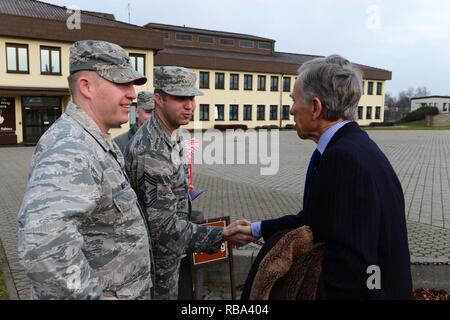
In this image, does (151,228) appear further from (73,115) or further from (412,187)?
(412,187)

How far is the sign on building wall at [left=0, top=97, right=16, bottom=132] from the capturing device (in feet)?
87.8

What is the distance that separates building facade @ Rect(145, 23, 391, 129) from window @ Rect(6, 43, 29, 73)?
53.4 feet

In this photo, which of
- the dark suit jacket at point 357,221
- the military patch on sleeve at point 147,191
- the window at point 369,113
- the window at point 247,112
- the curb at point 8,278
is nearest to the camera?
the dark suit jacket at point 357,221

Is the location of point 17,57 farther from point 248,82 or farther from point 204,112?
point 248,82

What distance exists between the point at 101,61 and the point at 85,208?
2.32 ft

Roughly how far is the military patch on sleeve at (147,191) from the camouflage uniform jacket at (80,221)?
1.63 ft

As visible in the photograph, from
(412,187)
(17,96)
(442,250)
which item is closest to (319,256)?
(442,250)

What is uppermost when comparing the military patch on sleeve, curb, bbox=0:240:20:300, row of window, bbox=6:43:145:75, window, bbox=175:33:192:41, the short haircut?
window, bbox=175:33:192:41

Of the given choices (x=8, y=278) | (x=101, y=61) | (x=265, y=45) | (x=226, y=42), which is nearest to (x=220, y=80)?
(x=226, y=42)

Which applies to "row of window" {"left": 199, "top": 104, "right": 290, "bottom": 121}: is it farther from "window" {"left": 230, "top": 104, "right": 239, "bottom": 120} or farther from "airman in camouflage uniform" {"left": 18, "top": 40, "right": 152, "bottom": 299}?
"airman in camouflage uniform" {"left": 18, "top": 40, "right": 152, "bottom": 299}

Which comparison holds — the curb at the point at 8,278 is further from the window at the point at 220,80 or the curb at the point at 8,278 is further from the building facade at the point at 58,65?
the window at the point at 220,80

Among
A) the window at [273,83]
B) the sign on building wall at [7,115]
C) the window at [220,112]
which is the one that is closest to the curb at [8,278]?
the sign on building wall at [7,115]

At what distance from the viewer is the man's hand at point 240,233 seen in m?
2.66

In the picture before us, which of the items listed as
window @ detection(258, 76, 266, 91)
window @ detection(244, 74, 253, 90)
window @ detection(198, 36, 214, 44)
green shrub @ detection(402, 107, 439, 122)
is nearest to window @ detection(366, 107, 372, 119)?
green shrub @ detection(402, 107, 439, 122)
